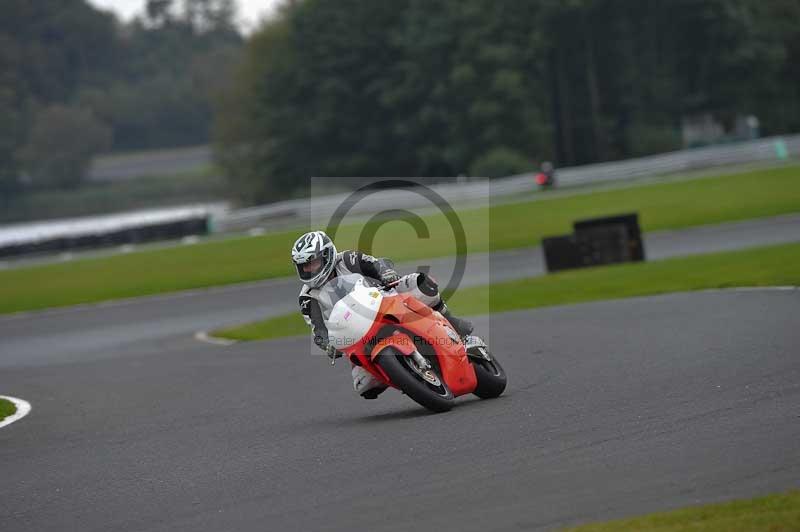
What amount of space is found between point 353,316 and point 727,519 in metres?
4.18

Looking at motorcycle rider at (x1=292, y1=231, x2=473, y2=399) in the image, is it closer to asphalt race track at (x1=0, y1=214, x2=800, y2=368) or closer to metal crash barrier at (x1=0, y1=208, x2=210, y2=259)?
asphalt race track at (x1=0, y1=214, x2=800, y2=368)

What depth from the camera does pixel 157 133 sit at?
130 m

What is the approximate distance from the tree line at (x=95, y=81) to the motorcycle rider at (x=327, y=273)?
294ft

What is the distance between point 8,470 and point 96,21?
133m

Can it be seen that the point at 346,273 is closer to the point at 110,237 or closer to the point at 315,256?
the point at 315,256

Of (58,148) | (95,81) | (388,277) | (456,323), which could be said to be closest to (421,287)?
(388,277)

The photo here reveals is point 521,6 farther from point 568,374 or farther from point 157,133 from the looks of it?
point 157,133

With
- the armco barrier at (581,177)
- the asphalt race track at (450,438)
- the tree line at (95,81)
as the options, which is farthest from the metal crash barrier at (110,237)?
the tree line at (95,81)

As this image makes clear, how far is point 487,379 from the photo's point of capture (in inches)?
401

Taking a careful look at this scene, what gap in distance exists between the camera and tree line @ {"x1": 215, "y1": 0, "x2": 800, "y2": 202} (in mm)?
62031

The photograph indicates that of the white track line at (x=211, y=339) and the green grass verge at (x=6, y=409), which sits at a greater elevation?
the green grass verge at (x=6, y=409)

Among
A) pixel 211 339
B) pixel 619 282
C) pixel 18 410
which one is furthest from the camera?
pixel 211 339

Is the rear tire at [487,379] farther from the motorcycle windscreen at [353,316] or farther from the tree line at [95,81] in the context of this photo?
the tree line at [95,81]

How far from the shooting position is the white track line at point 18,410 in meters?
12.6
